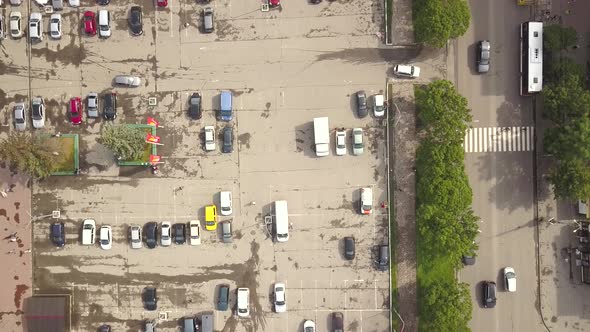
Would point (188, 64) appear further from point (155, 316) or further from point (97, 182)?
point (155, 316)

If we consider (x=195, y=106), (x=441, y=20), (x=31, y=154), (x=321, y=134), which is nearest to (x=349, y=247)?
(x=321, y=134)

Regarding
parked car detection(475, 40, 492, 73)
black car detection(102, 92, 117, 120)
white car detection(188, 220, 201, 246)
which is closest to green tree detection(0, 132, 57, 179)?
black car detection(102, 92, 117, 120)

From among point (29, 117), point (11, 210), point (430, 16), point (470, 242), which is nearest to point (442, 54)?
A: point (430, 16)

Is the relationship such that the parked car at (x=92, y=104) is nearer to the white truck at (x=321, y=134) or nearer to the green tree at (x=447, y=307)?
the white truck at (x=321, y=134)

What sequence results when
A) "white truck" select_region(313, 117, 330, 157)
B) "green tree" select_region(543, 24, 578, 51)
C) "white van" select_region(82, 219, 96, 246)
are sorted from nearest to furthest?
"green tree" select_region(543, 24, 578, 51)
"white truck" select_region(313, 117, 330, 157)
"white van" select_region(82, 219, 96, 246)

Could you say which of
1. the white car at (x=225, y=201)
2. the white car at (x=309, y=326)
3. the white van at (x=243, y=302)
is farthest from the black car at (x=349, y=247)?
the white car at (x=225, y=201)

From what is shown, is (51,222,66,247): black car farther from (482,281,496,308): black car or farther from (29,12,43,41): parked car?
(482,281,496,308): black car

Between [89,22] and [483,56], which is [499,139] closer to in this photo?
[483,56]
